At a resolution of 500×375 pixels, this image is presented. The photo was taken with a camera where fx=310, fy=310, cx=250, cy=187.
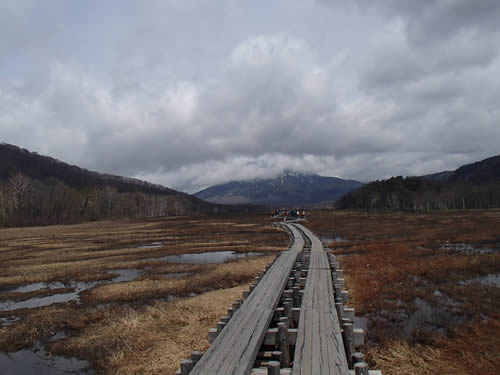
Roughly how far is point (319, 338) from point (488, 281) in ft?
45.4

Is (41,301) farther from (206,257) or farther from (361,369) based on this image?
(361,369)

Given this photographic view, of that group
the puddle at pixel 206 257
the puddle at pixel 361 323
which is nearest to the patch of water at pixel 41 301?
the puddle at pixel 206 257

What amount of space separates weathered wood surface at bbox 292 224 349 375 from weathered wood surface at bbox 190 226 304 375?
944mm

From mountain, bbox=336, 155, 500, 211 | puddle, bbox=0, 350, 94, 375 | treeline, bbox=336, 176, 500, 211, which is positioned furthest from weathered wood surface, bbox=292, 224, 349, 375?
mountain, bbox=336, 155, 500, 211

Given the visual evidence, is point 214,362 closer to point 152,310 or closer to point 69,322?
point 152,310

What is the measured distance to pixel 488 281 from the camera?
16.0 m

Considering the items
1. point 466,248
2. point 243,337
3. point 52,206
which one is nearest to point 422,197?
point 466,248

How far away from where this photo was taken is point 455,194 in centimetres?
12750

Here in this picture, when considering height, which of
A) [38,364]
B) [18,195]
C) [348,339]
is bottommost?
[38,364]

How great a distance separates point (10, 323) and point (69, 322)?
2.75 meters

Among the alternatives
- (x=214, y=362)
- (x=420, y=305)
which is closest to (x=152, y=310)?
(x=214, y=362)

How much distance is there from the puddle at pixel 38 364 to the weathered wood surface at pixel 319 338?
6.05 meters

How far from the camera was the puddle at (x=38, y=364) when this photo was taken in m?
8.78

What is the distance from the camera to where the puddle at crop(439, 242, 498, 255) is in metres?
24.7
